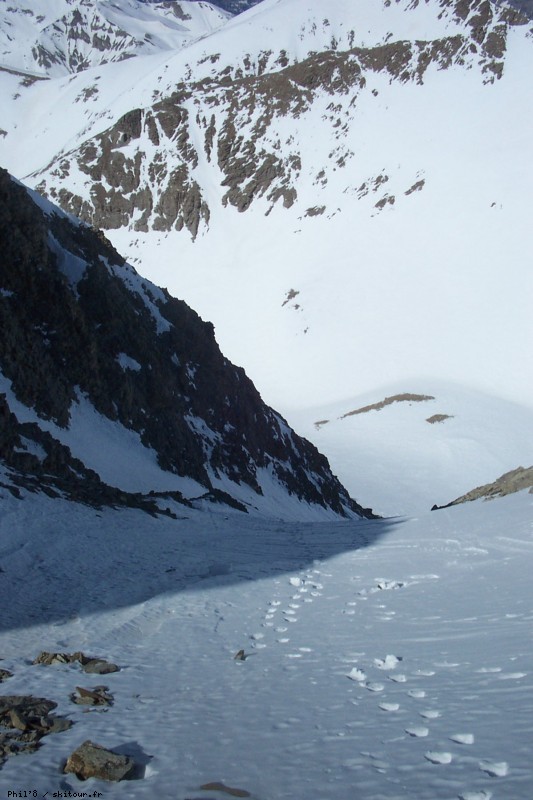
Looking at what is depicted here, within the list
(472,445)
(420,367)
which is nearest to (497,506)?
(472,445)

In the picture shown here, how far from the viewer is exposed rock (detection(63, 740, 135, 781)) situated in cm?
297

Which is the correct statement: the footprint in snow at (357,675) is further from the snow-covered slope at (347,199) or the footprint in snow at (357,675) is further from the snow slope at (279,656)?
the snow-covered slope at (347,199)

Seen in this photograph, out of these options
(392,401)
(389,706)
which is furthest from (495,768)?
(392,401)

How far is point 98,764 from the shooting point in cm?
301

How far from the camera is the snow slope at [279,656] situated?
2.92m

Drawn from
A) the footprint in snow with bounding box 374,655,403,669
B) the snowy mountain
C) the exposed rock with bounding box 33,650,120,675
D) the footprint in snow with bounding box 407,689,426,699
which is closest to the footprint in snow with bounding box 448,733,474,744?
the snowy mountain

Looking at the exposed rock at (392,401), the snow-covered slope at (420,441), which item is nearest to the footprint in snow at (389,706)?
the snow-covered slope at (420,441)

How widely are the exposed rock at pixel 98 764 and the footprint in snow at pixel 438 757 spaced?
1.41 metres

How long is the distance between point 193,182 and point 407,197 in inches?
1294

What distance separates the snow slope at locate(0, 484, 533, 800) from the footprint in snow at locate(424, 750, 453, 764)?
17 mm

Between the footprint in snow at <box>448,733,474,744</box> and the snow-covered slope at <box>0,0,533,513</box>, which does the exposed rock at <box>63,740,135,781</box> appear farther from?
the snow-covered slope at <box>0,0,533,513</box>

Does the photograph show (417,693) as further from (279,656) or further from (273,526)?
(273,526)

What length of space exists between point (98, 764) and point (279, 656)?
2.24 metres

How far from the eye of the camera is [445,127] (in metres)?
83.2
